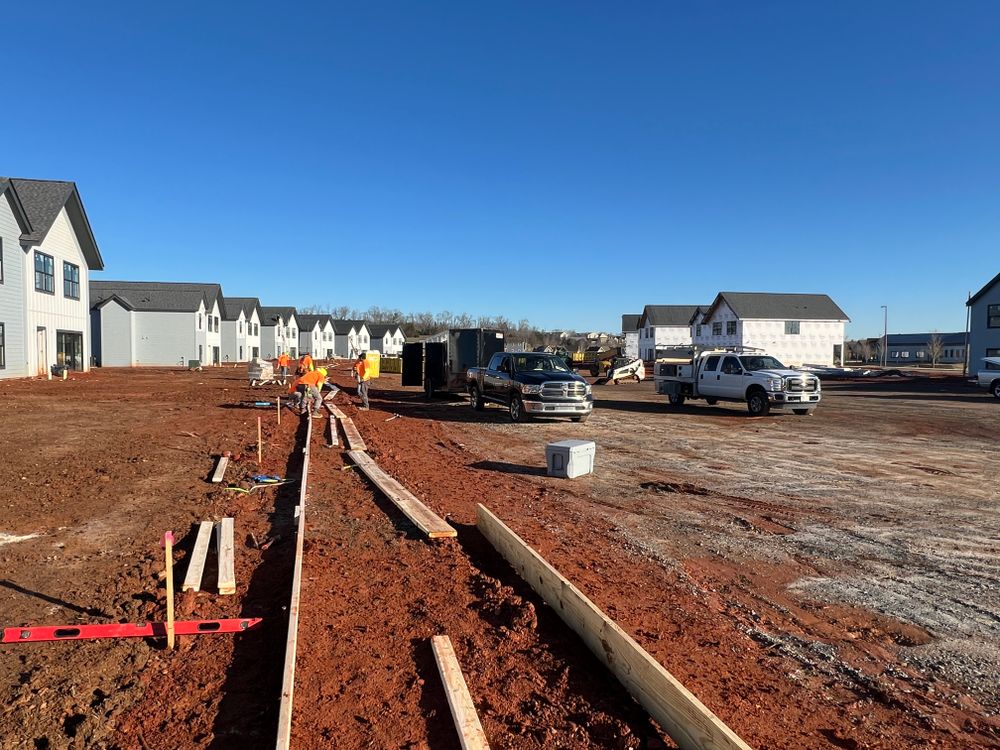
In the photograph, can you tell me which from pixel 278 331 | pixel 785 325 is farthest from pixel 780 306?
pixel 278 331

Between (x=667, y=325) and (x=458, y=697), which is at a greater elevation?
(x=667, y=325)

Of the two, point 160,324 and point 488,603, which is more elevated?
point 160,324

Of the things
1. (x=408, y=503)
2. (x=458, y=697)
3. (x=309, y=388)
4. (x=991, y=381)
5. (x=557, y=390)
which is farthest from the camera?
(x=991, y=381)

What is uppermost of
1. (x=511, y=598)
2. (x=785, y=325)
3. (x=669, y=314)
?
(x=669, y=314)

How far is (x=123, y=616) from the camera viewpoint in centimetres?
487

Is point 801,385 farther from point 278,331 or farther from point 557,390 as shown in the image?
point 278,331

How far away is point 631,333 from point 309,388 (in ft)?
250

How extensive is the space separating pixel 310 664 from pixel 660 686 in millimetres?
2110

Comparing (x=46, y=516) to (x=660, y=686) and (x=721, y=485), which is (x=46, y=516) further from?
(x=721, y=485)

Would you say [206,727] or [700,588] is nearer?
[206,727]

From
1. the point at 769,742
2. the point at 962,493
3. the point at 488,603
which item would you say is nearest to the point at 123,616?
the point at 488,603

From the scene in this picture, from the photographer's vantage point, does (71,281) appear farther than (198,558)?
Yes

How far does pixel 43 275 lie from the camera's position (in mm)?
31188

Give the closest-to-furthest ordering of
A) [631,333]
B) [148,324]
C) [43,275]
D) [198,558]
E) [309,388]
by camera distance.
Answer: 1. [198,558]
2. [309,388]
3. [43,275]
4. [148,324]
5. [631,333]
